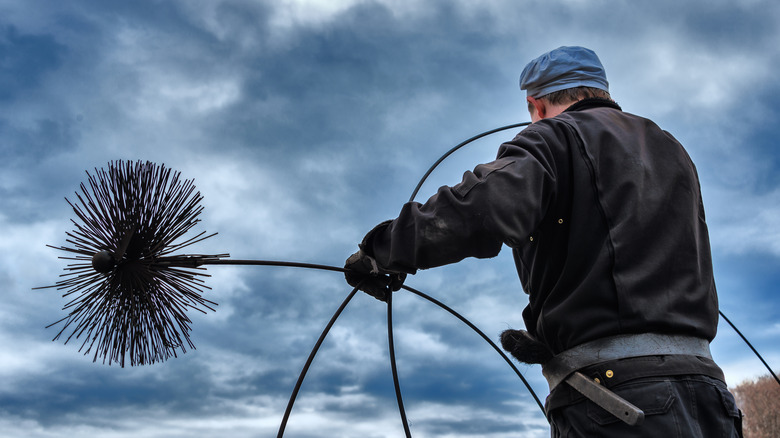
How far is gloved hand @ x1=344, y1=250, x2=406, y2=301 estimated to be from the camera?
2.44 meters

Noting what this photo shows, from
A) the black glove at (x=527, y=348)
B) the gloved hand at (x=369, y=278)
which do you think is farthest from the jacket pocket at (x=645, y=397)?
the gloved hand at (x=369, y=278)

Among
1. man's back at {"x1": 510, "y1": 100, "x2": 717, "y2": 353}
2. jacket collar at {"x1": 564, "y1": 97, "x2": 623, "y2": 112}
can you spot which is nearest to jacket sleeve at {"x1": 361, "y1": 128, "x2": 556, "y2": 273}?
man's back at {"x1": 510, "y1": 100, "x2": 717, "y2": 353}

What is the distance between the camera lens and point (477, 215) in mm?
1931

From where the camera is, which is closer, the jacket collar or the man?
the man

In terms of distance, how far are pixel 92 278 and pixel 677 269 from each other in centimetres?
209

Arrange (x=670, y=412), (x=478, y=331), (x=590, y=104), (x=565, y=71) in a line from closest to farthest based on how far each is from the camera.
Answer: (x=670, y=412) < (x=590, y=104) < (x=565, y=71) < (x=478, y=331)

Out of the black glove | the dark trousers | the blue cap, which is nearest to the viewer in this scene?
the dark trousers

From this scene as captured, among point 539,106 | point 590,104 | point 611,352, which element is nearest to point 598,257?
point 611,352

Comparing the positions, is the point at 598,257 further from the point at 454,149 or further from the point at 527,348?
the point at 454,149

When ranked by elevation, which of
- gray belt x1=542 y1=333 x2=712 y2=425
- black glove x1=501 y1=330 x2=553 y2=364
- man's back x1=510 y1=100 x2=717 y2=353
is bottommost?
gray belt x1=542 y1=333 x2=712 y2=425

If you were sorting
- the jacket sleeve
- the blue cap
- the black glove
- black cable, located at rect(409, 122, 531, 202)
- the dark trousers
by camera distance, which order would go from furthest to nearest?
black cable, located at rect(409, 122, 531, 202) < the blue cap < the black glove < the jacket sleeve < the dark trousers

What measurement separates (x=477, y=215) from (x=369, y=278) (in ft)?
2.57

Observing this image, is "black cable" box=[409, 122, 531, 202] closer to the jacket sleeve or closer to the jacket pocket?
the jacket sleeve

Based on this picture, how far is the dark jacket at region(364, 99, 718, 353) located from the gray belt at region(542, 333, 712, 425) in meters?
0.03
